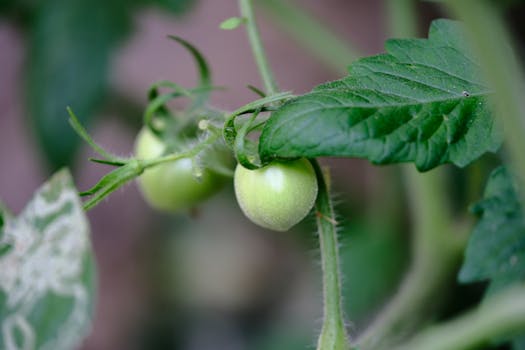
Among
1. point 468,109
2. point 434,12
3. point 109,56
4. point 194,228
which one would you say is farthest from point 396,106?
point 194,228

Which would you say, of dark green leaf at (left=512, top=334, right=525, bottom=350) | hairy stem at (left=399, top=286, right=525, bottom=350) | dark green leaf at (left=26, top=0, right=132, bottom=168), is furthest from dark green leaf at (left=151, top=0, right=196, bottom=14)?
hairy stem at (left=399, top=286, right=525, bottom=350)

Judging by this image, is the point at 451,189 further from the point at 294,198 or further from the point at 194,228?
the point at 194,228

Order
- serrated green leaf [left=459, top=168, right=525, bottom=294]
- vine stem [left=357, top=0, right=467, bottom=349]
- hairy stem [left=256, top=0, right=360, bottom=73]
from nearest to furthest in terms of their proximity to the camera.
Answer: serrated green leaf [left=459, top=168, right=525, bottom=294] → vine stem [left=357, top=0, right=467, bottom=349] → hairy stem [left=256, top=0, right=360, bottom=73]

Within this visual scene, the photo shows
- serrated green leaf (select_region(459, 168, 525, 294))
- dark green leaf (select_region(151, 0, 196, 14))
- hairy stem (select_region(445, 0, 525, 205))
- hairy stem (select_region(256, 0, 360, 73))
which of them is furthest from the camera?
dark green leaf (select_region(151, 0, 196, 14))

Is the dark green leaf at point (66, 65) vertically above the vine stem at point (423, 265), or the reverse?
the dark green leaf at point (66, 65)

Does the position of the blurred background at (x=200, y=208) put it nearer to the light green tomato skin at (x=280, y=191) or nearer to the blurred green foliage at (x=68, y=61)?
the blurred green foliage at (x=68, y=61)

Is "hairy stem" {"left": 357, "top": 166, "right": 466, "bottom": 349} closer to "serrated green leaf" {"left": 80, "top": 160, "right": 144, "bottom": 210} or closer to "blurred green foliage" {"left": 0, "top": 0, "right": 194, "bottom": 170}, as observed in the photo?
"serrated green leaf" {"left": 80, "top": 160, "right": 144, "bottom": 210}

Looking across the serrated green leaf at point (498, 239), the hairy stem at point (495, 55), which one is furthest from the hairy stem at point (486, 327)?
the serrated green leaf at point (498, 239)
